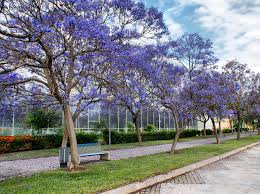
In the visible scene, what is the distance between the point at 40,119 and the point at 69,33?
15.8 metres

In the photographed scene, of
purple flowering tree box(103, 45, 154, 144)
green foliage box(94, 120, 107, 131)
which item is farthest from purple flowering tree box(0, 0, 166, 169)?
green foliage box(94, 120, 107, 131)

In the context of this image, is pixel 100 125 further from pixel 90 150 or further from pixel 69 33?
pixel 69 33

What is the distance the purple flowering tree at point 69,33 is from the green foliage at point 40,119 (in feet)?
37.7

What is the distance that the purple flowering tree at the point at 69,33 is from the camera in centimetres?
953

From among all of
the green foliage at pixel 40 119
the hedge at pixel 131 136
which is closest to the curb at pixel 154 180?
the green foliage at pixel 40 119

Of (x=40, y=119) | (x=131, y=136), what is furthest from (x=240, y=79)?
(x=40, y=119)

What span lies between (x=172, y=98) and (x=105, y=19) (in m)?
6.51

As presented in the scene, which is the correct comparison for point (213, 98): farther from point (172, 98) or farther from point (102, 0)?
point (102, 0)

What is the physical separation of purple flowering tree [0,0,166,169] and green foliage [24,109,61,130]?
37.7 ft

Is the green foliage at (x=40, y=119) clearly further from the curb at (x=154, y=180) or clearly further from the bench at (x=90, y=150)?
the curb at (x=154, y=180)

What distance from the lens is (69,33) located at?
10234 millimetres

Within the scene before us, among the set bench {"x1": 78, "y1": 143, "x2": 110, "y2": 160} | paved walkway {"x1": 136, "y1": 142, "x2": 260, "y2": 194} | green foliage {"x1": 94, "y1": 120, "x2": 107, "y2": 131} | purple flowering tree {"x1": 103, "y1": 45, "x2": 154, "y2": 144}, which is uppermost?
purple flowering tree {"x1": 103, "y1": 45, "x2": 154, "y2": 144}

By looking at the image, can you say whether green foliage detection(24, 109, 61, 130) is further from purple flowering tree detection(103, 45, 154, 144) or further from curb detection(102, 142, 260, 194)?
curb detection(102, 142, 260, 194)

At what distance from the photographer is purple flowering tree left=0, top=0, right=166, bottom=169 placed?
953 cm
